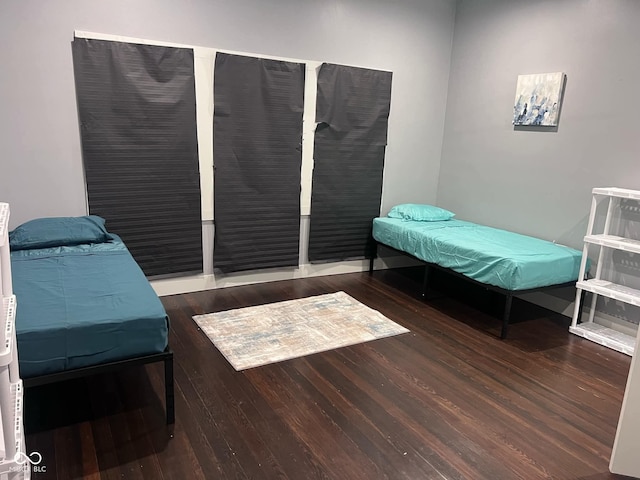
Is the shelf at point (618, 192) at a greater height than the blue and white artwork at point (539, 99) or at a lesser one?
lesser

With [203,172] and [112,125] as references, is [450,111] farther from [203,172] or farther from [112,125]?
[112,125]

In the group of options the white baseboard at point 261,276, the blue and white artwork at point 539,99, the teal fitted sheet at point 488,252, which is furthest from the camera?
the white baseboard at point 261,276

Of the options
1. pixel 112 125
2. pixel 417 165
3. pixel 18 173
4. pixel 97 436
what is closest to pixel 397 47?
pixel 417 165

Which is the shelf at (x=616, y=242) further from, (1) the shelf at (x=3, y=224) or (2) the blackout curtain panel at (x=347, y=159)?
(1) the shelf at (x=3, y=224)

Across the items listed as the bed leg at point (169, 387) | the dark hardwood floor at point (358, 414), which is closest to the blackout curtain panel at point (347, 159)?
the dark hardwood floor at point (358, 414)

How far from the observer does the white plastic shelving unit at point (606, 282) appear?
323 cm

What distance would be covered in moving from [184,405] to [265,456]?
0.58m

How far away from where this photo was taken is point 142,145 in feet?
11.8

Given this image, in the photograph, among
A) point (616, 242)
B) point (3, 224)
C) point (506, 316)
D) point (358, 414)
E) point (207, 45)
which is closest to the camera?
point (3, 224)

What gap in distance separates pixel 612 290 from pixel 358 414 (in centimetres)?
211

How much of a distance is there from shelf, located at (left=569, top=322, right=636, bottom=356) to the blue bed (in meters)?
2.92

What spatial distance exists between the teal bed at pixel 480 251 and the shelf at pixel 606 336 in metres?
0.35

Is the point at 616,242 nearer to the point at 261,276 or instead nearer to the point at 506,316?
the point at 506,316

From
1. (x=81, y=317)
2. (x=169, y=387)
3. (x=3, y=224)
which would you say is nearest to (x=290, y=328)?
(x=169, y=387)
